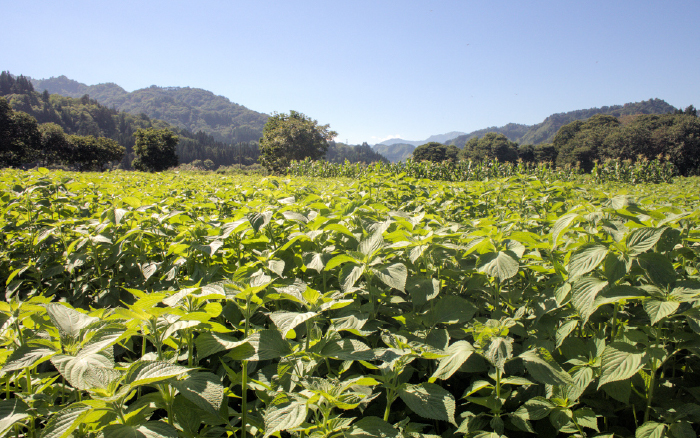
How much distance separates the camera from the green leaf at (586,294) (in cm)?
119

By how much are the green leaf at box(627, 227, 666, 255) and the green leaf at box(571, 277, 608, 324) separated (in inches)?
7.3

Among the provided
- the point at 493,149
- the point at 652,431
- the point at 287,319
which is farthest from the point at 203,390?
the point at 493,149

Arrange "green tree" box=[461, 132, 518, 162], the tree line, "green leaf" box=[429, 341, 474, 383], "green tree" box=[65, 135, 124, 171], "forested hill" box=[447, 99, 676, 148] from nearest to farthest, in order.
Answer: "green leaf" box=[429, 341, 474, 383]
the tree line
"green tree" box=[65, 135, 124, 171]
"green tree" box=[461, 132, 518, 162]
"forested hill" box=[447, 99, 676, 148]

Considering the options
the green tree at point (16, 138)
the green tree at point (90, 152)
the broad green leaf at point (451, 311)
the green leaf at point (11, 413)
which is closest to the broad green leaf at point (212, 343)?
the green leaf at point (11, 413)

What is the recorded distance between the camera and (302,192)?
3.80 m

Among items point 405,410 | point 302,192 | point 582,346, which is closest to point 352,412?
point 405,410

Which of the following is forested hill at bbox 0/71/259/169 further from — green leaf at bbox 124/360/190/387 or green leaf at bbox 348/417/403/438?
green leaf at bbox 348/417/403/438

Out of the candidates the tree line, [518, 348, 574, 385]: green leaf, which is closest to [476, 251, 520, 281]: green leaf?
[518, 348, 574, 385]: green leaf

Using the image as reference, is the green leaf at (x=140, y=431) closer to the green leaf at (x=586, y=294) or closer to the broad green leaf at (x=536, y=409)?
the broad green leaf at (x=536, y=409)

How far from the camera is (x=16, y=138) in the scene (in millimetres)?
44969

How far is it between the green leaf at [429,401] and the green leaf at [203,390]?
60 cm

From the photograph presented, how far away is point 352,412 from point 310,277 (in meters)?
0.86

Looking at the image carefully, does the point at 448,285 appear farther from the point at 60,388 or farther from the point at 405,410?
the point at 60,388

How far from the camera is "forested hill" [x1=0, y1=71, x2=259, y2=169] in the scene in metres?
98.7
